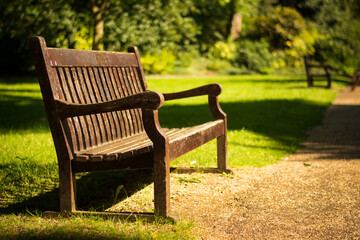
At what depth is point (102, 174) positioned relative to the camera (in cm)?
441

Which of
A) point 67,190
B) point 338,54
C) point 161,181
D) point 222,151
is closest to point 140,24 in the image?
point 222,151

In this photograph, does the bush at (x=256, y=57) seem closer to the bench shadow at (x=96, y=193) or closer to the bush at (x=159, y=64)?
the bush at (x=159, y=64)

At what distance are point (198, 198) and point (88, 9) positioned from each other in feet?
30.1

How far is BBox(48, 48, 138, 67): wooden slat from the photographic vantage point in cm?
299

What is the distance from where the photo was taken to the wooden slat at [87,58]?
2.99 m

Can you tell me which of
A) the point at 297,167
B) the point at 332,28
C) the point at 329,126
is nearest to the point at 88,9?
the point at 329,126

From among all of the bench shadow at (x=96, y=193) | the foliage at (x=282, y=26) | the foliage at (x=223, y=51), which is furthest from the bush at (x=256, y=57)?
the bench shadow at (x=96, y=193)

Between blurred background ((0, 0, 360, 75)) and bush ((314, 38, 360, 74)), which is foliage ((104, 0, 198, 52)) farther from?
bush ((314, 38, 360, 74))

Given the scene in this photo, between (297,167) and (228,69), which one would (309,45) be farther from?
(297,167)

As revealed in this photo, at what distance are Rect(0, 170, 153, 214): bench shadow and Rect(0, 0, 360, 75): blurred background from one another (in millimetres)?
6060

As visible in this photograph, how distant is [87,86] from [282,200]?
1.77 m

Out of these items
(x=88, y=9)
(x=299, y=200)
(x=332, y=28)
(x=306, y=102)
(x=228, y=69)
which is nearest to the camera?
(x=299, y=200)

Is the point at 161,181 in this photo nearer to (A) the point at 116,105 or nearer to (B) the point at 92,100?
(A) the point at 116,105

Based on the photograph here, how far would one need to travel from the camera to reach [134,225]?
280cm
